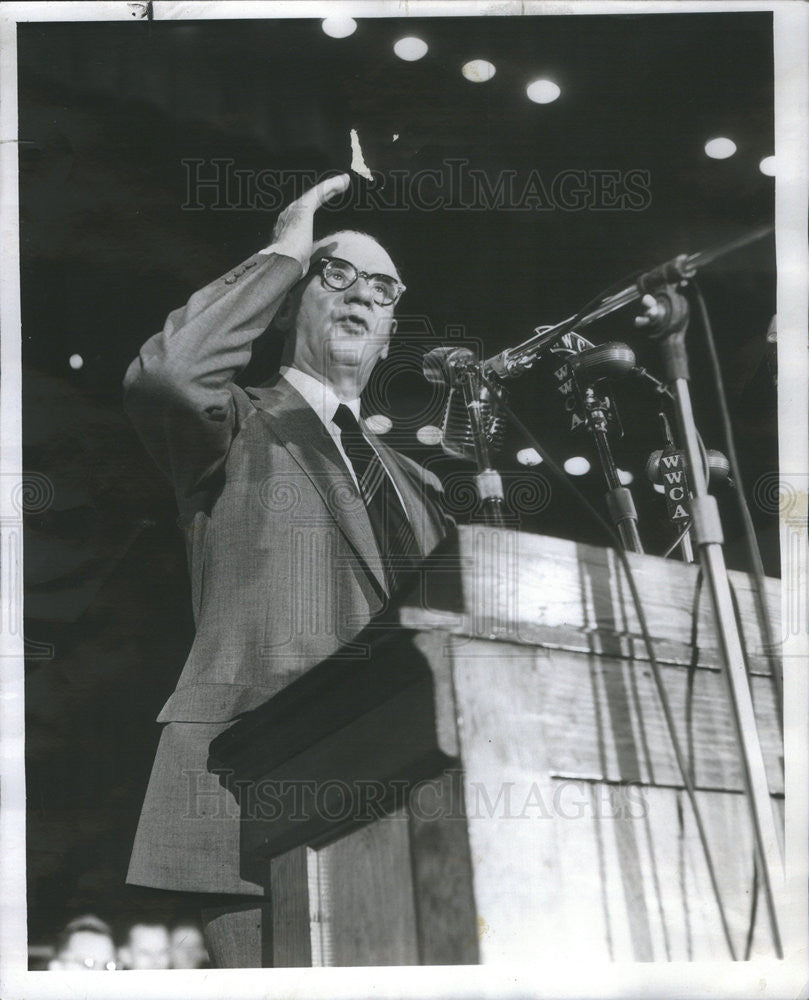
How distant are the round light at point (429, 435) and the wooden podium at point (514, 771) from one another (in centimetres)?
82

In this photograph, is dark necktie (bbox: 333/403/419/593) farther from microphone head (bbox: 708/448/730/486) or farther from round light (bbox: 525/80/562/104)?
round light (bbox: 525/80/562/104)

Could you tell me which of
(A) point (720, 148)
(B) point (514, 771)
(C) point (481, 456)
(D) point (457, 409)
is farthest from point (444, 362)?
(B) point (514, 771)

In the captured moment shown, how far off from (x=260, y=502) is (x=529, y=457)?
1.87 feet

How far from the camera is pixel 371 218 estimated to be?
2.81 m

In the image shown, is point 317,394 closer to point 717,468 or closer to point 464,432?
point 464,432

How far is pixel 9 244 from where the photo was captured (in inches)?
111

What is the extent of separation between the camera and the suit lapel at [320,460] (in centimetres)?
258

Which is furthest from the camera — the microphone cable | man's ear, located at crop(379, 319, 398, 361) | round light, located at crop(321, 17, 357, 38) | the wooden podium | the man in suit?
round light, located at crop(321, 17, 357, 38)

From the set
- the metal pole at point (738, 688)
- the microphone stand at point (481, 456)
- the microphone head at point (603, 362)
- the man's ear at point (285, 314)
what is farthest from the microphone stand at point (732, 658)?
the man's ear at point (285, 314)

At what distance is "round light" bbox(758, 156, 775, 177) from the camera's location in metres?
2.85

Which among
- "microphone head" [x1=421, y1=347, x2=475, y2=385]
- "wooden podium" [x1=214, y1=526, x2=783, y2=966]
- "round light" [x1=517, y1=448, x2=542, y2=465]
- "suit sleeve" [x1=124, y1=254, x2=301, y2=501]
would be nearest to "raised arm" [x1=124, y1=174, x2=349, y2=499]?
"suit sleeve" [x1=124, y1=254, x2=301, y2=501]

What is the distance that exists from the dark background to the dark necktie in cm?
9

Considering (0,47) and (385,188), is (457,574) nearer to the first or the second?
(385,188)

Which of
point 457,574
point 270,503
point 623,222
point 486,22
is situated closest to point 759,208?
point 623,222
